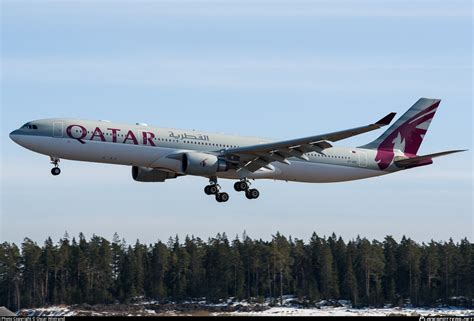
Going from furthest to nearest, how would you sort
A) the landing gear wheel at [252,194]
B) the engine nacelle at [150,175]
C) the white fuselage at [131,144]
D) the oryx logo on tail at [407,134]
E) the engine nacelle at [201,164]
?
the oryx logo on tail at [407,134] → the landing gear wheel at [252,194] → the engine nacelle at [150,175] → the engine nacelle at [201,164] → the white fuselage at [131,144]

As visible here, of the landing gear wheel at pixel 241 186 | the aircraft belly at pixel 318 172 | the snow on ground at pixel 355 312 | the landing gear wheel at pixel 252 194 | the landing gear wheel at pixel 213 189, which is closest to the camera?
the landing gear wheel at pixel 213 189

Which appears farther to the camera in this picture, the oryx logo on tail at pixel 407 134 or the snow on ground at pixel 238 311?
the oryx logo on tail at pixel 407 134

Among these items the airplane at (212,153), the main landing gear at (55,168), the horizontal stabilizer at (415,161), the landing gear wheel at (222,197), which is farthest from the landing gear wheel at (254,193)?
the main landing gear at (55,168)

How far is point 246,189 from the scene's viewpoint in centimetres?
9131

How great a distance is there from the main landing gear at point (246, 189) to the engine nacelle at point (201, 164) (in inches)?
155

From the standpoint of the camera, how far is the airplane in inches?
3322

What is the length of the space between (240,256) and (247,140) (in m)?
22.4

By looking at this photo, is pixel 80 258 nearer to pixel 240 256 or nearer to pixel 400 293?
pixel 240 256

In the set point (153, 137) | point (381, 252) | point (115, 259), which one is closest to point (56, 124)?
point (153, 137)

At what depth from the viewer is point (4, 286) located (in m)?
104

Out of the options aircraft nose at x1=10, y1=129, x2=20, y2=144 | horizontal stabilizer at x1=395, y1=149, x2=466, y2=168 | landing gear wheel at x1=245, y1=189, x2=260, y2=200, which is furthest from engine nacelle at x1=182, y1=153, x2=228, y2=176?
horizontal stabilizer at x1=395, y1=149, x2=466, y2=168

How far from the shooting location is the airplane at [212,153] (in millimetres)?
84375

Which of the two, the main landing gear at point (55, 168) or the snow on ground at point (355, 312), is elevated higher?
the main landing gear at point (55, 168)

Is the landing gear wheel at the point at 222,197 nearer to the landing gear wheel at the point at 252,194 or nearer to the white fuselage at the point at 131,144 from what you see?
the white fuselage at the point at 131,144
